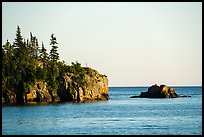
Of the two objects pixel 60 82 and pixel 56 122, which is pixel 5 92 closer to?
pixel 60 82

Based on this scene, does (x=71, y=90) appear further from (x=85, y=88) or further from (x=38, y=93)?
(x=38, y=93)

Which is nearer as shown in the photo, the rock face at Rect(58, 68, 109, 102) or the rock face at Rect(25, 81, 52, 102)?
the rock face at Rect(25, 81, 52, 102)

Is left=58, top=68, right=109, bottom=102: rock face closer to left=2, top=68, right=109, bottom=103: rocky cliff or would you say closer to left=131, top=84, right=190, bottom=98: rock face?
left=2, top=68, right=109, bottom=103: rocky cliff

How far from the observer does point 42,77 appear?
107312 millimetres

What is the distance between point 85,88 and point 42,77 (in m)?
12.7

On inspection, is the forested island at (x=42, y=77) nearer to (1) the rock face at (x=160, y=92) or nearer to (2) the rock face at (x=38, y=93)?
(2) the rock face at (x=38, y=93)

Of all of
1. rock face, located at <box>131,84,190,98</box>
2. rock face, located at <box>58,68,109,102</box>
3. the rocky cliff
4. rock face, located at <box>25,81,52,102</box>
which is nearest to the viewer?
rock face, located at <box>25,81,52,102</box>

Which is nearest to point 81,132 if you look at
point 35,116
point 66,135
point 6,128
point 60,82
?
point 66,135

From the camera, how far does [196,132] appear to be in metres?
49.2

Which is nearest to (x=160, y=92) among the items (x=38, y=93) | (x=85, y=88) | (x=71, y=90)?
(x=85, y=88)

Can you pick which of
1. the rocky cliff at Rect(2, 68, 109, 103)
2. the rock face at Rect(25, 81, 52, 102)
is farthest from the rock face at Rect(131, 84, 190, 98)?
the rock face at Rect(25, 81, 52, 102)

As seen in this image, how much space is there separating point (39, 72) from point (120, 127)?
56.2m

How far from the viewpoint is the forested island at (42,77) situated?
338 ft

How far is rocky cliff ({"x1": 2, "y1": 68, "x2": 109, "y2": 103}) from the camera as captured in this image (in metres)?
103
